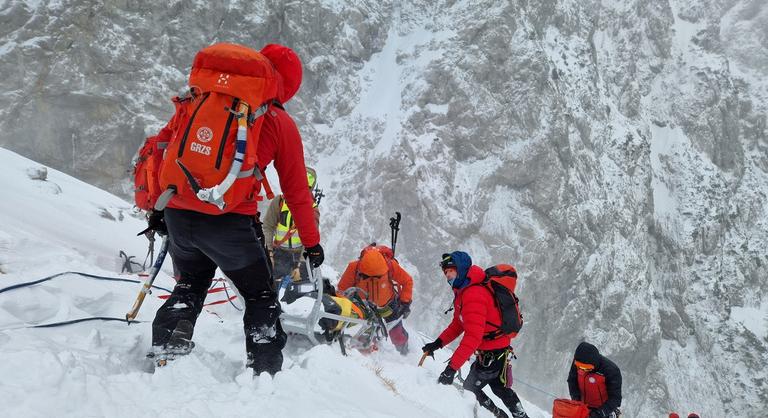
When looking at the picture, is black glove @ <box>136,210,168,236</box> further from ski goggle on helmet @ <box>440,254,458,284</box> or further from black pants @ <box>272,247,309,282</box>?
black pants @ <box>272,247,309,282</box>

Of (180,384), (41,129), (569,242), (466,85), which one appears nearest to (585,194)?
(569,242)

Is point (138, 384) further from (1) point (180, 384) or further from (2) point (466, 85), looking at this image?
(2) point (466, 85)

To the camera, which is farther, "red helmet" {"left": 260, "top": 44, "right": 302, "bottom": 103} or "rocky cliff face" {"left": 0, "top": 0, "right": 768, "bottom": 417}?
"rocky cliff face" {"left": 0, "top": 0, "right": 768, "bottom": 417}

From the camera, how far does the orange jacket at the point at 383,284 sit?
6.89m

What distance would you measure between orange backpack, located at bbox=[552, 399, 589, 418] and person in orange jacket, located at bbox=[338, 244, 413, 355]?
2515 mm

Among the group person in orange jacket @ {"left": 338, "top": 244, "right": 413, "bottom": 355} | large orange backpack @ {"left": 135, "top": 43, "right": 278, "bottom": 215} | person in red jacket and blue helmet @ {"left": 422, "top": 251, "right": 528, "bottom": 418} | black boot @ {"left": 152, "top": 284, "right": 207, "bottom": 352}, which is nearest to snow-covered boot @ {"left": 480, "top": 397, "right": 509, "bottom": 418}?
person in red jacket and blue helmet @ {"left": 422, "top": 251, "right": 528, "bottom": 418}


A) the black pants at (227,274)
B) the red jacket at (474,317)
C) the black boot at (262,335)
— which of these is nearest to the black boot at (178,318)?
the black pants at (227,274)

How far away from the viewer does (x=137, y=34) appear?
26.5m

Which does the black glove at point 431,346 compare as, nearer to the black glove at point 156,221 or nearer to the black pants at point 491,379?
the black pants at point 491,379

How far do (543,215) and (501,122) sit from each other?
258 inches

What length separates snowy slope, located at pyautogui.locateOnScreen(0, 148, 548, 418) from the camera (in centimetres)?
192

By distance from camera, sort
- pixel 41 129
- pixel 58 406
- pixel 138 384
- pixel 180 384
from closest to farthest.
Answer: pixel 58 406
pixel 138 384
pixel 180 384
pixel 41 129

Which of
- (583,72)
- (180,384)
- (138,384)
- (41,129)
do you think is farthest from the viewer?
(583,72)

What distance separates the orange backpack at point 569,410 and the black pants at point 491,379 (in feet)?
1.57
